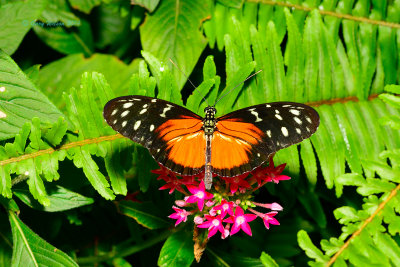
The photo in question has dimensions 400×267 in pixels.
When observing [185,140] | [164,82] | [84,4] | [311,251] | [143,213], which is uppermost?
[84,4]

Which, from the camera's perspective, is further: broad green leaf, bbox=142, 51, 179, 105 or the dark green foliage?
broad green leaf, bbox=142, 51, 179, 105

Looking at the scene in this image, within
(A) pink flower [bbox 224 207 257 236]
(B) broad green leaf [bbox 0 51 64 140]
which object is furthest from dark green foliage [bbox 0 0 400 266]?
(A) pink flower [bbox 224 207 257 236]

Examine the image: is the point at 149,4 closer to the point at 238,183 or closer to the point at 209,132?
the point at 209,132

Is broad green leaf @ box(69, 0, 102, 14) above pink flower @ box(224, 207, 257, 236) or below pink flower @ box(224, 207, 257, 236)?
above

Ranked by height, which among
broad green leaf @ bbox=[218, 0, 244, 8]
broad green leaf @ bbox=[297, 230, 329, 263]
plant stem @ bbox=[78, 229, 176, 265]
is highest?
broad green leaf @ bbox=[218, 0, 244, 8]

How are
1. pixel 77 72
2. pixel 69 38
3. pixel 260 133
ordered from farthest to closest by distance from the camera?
pixel 69 38 < pixel 77 72 < pixel 260 133

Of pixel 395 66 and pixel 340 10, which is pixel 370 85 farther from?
pixel 340 10

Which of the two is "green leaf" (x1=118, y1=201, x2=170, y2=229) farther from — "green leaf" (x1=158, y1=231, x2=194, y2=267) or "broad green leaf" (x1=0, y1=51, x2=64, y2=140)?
"broad green leaf" (x1=0, y1=51, x2=64, y2=140)

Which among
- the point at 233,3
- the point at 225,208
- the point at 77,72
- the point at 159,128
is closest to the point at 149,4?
the point at 233,3
